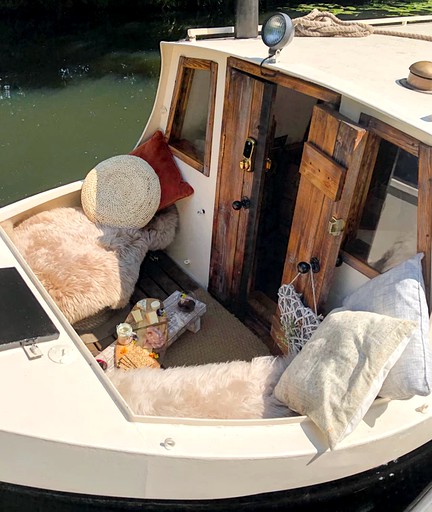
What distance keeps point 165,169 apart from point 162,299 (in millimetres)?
811

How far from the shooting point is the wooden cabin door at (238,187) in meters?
2.84

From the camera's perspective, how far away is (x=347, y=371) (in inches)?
77.6

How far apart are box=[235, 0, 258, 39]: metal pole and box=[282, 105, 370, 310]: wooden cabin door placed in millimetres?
1145

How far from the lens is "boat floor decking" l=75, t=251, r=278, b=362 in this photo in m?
3.18

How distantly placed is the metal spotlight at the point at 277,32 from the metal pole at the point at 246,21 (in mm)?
711

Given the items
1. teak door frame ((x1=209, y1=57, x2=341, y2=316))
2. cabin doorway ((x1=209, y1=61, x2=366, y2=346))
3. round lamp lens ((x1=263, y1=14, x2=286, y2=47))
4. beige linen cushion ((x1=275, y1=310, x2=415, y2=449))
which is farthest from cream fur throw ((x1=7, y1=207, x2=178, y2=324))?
round lamp lens ((x1=263, y1=14, x2=286, y2=47))

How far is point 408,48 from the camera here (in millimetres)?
3316

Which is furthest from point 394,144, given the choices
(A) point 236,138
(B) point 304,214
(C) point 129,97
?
(C) point 129,97

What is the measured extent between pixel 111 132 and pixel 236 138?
484 cm

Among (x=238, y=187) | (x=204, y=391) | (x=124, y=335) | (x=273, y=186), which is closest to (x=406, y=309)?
(x=204, y=391)

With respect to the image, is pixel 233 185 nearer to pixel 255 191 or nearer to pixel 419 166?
pixel 255 191

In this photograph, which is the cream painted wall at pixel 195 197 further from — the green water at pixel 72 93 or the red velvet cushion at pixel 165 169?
the green water at pixel 72 93

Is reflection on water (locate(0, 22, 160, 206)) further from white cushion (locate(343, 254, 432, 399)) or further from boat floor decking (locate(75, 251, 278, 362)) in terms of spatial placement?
white cushion (locate(343, 254, 432, 399))

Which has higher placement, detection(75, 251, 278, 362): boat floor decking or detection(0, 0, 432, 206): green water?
detection(75, 251, 278, 362): boat floor decking
